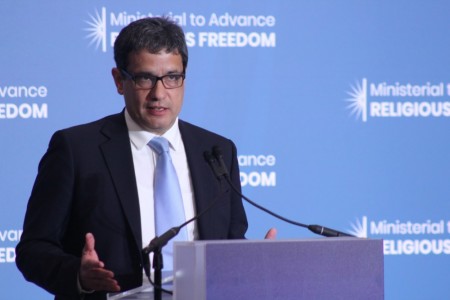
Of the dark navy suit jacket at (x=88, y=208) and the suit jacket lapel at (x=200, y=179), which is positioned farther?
the suit jacket lapel at (x=200, y=179)

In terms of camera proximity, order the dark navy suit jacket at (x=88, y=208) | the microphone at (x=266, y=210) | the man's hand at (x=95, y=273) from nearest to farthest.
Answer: the man's hand at (x=95, y=273), the microphone at (x=266, y=210), the dark navy suit jacket at (x=88, y=208)

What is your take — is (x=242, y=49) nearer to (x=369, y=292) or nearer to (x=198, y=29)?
(x=198, y=29)

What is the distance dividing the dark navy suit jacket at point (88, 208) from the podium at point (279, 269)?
2.02 ft

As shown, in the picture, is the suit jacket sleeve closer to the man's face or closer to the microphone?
the man's face

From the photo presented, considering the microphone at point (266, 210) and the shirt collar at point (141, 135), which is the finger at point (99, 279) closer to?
the microphone at point (266, 210)

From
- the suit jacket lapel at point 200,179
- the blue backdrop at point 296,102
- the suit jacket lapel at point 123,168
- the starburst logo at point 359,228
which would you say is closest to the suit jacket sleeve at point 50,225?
the suit jacket lapel at point 123,168

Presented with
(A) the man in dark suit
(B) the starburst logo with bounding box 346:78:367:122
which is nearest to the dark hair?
(A) the man in dark suit

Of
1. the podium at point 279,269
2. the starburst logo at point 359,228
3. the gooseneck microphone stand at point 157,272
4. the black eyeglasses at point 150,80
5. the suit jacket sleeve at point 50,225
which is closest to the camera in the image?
the podium at point 279,269

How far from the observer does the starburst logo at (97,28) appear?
3902 millimetres

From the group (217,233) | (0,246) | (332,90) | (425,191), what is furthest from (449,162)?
(0,246)

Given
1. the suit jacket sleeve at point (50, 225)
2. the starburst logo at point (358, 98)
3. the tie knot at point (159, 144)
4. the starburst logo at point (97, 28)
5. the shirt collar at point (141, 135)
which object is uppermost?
the starburst logo at point (97, 28)

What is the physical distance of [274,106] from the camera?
13.3ft

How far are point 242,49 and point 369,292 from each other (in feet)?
7.17

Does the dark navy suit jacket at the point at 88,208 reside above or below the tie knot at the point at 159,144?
below
